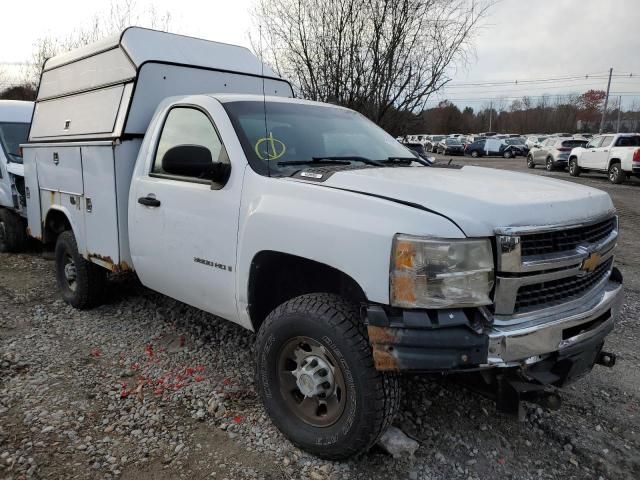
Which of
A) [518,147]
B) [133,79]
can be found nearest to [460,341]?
[133,79]

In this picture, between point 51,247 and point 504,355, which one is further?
point 51,247

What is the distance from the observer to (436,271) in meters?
2.27

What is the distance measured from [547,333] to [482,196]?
0.72 metres

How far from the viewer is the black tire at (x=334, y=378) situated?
246 centimetres

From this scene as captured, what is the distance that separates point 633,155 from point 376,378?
62.7 feet

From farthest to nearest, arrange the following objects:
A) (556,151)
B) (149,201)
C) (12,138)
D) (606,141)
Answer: (556,151) < (606,141) < (12,138) < (149,201)

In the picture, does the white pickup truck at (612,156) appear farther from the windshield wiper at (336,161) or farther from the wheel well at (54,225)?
the wheel well at (54,225)

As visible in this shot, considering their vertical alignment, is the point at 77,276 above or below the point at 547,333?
below

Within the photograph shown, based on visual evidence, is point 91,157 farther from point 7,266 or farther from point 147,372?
point 7,266

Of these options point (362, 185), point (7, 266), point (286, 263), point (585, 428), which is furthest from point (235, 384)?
point (7, 266)

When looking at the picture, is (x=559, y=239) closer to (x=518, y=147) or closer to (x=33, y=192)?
(x=33, y=192)

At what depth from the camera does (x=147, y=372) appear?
3.75 meters

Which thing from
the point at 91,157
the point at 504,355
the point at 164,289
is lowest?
the point at 164,289

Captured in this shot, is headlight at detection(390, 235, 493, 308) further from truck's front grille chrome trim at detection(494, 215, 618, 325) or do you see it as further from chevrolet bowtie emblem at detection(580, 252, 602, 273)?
chevrolet bowtie emblem at detection(580, 252, 602, 273)
